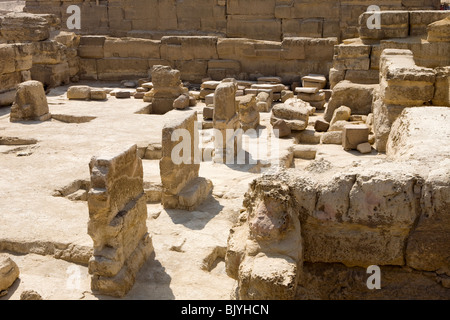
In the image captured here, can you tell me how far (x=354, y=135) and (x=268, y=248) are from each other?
5.10 meters

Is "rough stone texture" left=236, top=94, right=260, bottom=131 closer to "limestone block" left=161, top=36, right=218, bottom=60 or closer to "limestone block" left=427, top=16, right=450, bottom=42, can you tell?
"limestone block" left=427, top=16, right=450, bottom=42

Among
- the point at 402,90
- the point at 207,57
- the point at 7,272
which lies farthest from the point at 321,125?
the point at 7,272

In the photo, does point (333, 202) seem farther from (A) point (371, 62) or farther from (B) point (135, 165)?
(A) point (371, 62)

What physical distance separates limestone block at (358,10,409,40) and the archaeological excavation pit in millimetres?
29

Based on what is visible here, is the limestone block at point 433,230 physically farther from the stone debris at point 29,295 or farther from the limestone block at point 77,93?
the limestone block at point 77,93

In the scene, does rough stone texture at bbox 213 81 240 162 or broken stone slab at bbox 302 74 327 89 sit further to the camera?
broken stone slab at bbox 302 74 327 89

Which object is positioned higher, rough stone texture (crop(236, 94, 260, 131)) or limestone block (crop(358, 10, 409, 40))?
limestone block (crop(358, 10, 409, 40))

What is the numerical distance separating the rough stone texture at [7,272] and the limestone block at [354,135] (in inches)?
214

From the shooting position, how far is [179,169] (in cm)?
652

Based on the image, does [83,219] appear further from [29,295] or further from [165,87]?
[165,87]

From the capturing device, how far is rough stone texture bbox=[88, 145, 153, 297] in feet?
15.0

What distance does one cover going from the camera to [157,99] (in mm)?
12383

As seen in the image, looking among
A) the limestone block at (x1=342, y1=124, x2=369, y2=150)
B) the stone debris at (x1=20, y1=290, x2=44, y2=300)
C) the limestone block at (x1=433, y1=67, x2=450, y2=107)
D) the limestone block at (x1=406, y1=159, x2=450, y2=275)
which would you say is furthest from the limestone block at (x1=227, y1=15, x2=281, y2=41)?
the limestone block at (x1=406, y1=159, x2=450, y2=275)

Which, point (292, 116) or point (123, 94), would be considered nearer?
point (292, 116)
